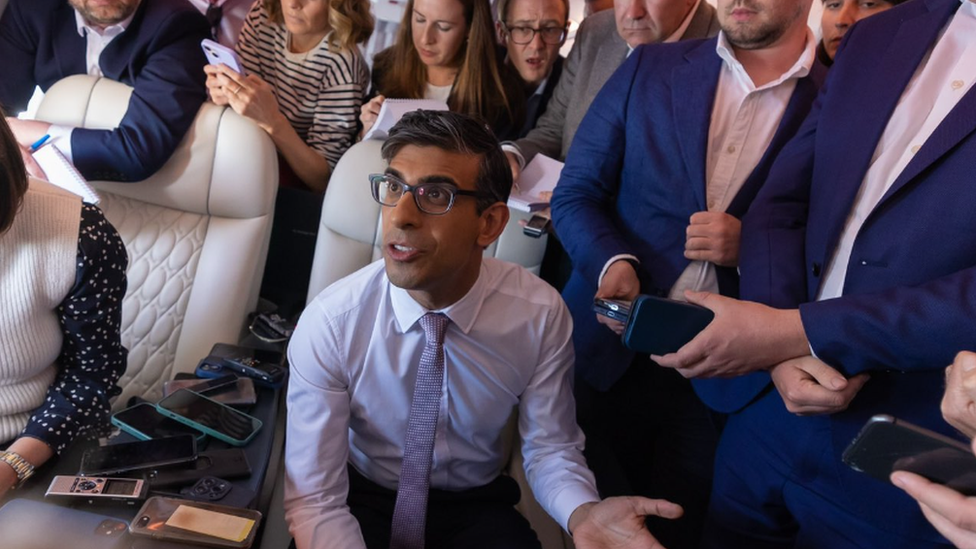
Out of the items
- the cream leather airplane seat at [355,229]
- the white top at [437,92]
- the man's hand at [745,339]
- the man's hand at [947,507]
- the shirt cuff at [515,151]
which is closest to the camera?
the man's hand at [947,507]

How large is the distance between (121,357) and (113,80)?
0.82 meters

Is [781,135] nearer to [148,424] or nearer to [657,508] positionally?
[657,508]

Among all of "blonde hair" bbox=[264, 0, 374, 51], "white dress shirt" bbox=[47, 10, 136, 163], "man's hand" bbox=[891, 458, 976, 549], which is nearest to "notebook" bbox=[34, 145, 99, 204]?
"white dress shirt" bbox=[47, 10, 136, 163]

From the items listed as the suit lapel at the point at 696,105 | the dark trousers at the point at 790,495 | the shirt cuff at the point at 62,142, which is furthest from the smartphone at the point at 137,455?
the suit lapel at the point at 696,105

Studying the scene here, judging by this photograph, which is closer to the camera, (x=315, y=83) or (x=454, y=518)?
(x=454, y=518)

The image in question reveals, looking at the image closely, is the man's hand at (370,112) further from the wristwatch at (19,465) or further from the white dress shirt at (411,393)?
the wristwatch at (19,465)

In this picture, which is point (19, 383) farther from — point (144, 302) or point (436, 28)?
point (436, 28)

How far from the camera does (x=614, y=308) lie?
4.39 feet

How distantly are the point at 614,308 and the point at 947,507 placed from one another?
586mm

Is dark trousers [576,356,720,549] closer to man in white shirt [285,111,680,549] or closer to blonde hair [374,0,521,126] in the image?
man in white shirt [285,111,680,549]

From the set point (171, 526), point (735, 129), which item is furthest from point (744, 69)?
point (171, 526)

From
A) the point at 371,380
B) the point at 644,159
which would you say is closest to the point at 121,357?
the point at 371,380

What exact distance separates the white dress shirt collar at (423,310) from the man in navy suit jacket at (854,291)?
39cm

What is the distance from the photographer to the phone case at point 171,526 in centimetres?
113
